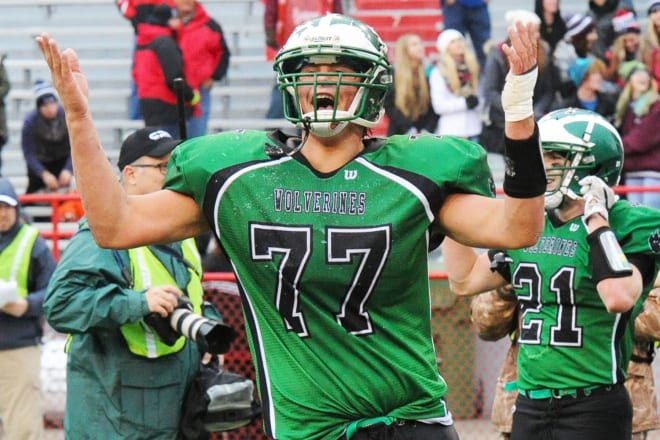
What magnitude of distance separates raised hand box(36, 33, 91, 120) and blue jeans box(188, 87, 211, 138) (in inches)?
282

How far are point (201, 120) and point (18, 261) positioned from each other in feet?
11.8

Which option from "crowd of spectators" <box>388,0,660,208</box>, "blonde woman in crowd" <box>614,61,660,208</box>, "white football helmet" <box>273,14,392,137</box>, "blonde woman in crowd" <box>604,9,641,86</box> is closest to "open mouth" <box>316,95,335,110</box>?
"white football helmet" <box>273,14,392,137</box>

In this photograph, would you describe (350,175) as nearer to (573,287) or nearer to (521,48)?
(521,48)

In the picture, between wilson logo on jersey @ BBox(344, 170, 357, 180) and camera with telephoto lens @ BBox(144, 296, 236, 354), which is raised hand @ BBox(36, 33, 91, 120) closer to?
wilson logo on jersey @ BBox(344, 170, 357, 180)

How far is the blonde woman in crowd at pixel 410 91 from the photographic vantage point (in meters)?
10.4

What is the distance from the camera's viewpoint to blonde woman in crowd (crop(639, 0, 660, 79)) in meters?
10.5

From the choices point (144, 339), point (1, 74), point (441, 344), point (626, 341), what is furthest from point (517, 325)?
point (1, 74)

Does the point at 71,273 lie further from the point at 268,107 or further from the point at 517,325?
the point at 268,107

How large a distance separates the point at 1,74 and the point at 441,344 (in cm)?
430

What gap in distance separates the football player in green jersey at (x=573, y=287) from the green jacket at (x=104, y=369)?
4.01 feet

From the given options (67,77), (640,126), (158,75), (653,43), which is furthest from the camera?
(653,43)

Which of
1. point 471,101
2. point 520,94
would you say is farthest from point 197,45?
point 520,94

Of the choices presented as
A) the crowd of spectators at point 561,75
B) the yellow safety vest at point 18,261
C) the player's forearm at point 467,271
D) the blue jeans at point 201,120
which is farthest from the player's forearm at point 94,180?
the blue jeans at point 201,120

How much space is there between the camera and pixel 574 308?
527cm
